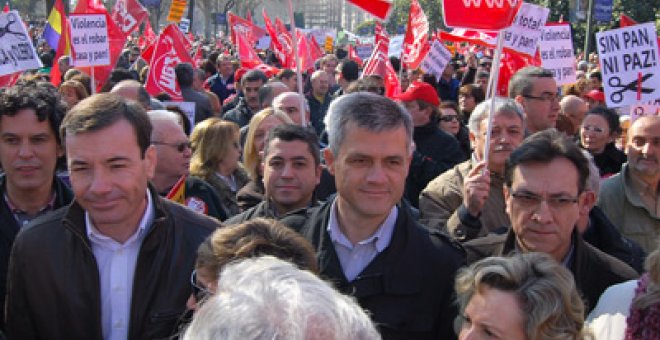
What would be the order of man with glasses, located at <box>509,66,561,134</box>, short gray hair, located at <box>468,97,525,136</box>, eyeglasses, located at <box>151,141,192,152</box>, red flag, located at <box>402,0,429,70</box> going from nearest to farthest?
eyeglasses, located at <box>151,141,192,152</box> → short gray hair, located at <box>468,97,525,136</box> → man with glasses, located at <box>509,66,561,134</box> → red flag, located at <box>402,0,429,70</box>

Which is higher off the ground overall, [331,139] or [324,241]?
[331,139]

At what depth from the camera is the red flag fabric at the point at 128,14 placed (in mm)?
12922

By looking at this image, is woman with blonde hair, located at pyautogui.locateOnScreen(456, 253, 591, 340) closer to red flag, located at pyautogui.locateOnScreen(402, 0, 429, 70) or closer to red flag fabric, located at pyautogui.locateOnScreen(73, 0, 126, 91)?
red flag fabric, located at pyautogui.locateOnScreen(73, 0, 126, 91)

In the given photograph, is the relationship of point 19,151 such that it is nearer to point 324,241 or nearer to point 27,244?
point 27,244

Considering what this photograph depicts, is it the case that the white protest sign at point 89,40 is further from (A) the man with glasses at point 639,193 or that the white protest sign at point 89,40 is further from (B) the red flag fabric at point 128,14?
(A) the man with glasses at point 639,193

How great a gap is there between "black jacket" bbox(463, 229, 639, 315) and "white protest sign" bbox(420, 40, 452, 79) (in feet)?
26.8

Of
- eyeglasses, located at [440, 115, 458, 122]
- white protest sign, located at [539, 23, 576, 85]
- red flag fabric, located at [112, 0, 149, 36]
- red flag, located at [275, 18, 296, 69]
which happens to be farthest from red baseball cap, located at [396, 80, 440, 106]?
red flag fabric, located at [112, 0, 149, 36]

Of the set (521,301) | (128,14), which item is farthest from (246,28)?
(521,301)

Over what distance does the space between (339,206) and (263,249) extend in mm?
683

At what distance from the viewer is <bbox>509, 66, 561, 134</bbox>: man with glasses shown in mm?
6262

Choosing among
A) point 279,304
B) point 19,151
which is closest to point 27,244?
point 19,151

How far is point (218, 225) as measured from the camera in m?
3.17

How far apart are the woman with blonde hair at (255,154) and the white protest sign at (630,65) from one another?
2700mm

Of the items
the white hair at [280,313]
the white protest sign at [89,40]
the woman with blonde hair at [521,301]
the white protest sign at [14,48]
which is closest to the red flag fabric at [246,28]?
the white protest sign at [89,40]
